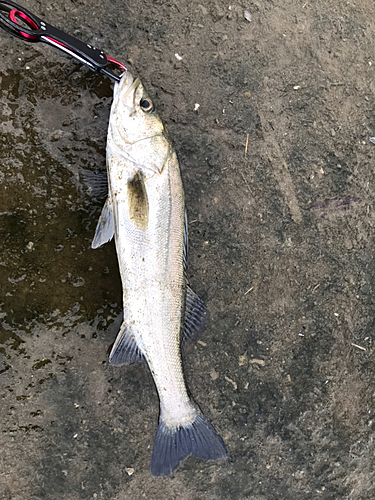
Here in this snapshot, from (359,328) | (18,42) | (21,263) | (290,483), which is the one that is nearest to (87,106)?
(18,42)

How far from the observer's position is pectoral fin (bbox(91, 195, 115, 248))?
9.76 ft

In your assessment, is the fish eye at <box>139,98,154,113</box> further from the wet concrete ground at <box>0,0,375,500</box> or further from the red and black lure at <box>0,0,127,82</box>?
the wet concrete ground at <box>0,0,375,500</box>

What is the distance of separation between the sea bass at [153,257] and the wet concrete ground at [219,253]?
1.19 ft

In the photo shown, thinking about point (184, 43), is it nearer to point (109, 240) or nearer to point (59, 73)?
point (59, 73)

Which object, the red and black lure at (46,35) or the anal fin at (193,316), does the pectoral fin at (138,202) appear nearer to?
the anal fin at (193,316)

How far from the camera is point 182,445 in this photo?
299 centimetres

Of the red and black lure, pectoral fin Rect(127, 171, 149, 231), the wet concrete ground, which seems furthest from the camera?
the wet concrete ground

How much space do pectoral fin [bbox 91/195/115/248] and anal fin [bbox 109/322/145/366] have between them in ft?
2.34

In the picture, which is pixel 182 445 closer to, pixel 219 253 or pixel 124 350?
pixel 124 350

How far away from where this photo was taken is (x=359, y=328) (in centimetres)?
358

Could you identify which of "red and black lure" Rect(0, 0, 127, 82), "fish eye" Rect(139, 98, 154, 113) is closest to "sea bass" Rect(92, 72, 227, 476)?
"fish eye" Rect(139, 98, 154, 113)

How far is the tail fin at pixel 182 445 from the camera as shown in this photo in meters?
2.96

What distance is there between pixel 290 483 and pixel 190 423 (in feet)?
4.39

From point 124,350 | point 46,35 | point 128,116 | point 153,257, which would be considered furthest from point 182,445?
point 46,35
